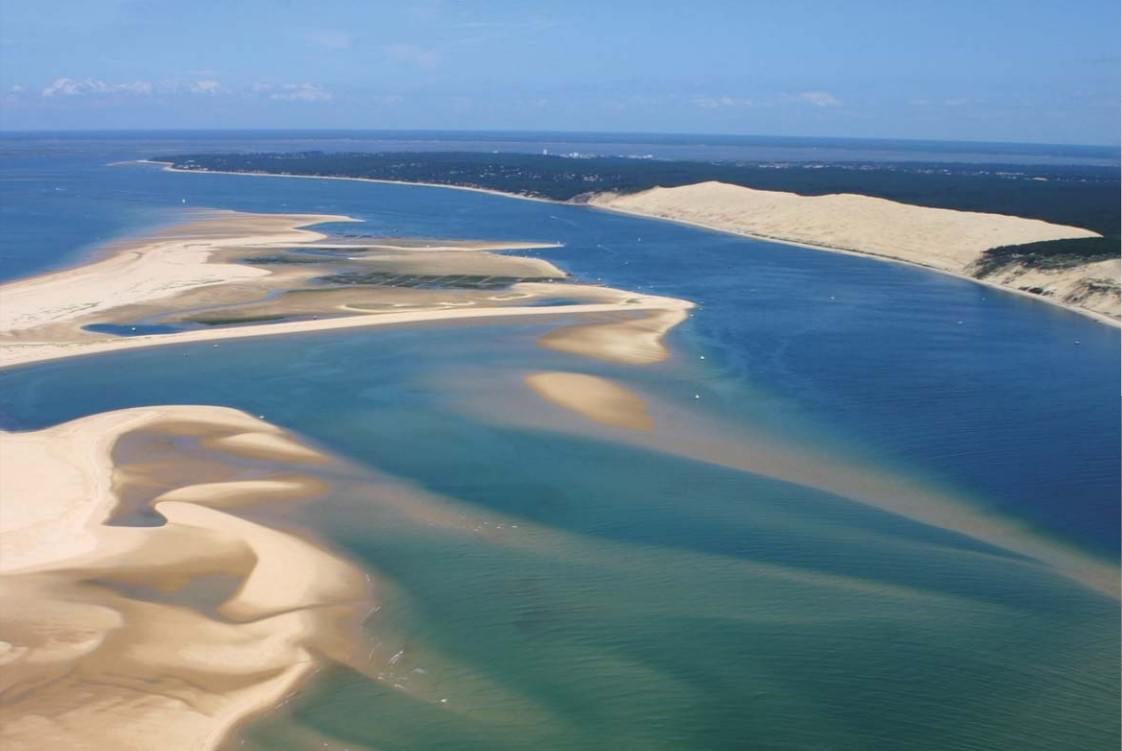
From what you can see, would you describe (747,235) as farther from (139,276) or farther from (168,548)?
(168,548)

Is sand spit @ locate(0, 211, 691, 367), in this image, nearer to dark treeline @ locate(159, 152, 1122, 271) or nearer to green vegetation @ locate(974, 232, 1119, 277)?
green vegetation @ locate(974, 232, 1119, 277)

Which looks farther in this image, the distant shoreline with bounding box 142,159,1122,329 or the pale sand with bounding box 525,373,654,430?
the distant shoreline with bounding box 142,159,1122,329

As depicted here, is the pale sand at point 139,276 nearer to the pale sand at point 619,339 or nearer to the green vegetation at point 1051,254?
the pale sand at point 619,339

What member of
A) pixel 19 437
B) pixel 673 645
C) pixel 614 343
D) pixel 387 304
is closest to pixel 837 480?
pixel 673 645

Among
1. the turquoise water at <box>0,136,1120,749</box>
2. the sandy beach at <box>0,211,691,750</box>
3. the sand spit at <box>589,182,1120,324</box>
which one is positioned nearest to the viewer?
the turquoise water at <box>0,136,1120,749</box>

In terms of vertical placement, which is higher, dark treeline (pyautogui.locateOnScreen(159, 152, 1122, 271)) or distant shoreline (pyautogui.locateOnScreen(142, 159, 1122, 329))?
dark treeline (pyautogui.locateOnScreen(159, 152, 1122, 271))

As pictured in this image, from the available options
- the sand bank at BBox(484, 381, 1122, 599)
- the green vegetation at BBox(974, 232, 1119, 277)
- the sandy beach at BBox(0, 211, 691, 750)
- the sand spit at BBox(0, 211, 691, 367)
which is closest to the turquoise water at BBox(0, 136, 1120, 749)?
the sand bank at BBox(484, 381, 1122, 599)

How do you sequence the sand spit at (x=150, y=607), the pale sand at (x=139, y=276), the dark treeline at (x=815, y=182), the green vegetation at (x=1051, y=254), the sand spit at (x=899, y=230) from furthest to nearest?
the dark treeline at (x=815, y=182) < the green vegetation at (x=1051, y=254) < the sand spit at (x=899, y=230) < the pale sand at (x=139, y=276) < the sand spit at (x=150, y=607)

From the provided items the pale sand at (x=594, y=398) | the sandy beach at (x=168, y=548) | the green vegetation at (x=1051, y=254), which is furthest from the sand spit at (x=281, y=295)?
the green vegetation at (x=1051, y=254)
